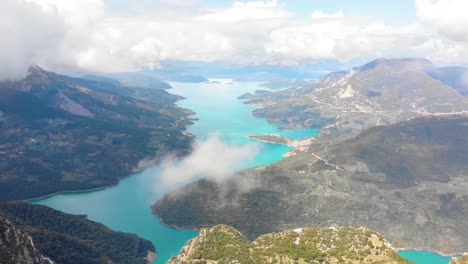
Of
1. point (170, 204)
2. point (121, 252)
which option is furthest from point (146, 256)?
point (170, 204)

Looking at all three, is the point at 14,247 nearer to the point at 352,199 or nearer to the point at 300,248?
the point at 300,248

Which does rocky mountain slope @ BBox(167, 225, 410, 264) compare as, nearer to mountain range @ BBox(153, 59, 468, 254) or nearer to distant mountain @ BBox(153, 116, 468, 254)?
mountain range @ BBox(153, 59, 468, 254)

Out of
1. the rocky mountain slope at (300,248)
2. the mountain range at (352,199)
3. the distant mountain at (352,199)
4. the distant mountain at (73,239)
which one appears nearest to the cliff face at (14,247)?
the rocky mountain slope at (300,248)

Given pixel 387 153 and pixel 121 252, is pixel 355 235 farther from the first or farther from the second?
pixel 387 153

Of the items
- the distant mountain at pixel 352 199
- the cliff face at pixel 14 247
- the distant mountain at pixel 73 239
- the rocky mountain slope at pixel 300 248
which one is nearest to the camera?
the rocky mountain slope at pixel 300 248

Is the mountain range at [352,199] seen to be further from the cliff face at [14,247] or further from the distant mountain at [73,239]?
the cliff face at [14,247]

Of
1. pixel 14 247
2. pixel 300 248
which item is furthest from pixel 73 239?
pixel 300 248
